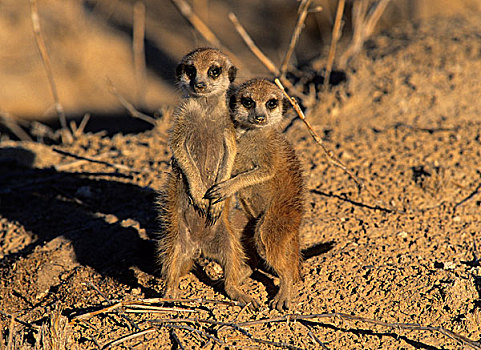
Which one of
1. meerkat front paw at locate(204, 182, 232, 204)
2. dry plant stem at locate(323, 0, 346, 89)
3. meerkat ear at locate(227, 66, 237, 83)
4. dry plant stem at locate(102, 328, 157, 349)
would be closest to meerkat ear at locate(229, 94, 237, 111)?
meerkat ear at locate(227, 66, 237, 83)

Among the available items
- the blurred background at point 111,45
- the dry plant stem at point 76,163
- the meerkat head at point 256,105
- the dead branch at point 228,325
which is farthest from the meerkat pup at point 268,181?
the blurred background at point 111,45

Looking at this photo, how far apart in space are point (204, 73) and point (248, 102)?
12.5 inches

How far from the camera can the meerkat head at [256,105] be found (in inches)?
136

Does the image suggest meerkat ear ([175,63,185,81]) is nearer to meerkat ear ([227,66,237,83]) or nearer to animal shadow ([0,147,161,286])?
meerkat ear ([227,66,237,83])

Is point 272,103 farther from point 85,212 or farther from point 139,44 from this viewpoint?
point 139,44

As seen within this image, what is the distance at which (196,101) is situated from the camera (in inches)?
139

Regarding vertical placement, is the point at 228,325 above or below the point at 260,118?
below

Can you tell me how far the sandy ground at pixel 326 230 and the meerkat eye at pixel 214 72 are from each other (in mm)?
1065

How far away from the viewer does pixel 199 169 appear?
3.57m

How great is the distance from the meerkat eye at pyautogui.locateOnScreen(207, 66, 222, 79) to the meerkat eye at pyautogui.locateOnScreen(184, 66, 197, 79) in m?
0.09

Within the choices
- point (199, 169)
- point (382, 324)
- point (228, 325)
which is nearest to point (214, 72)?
point (199, 169)

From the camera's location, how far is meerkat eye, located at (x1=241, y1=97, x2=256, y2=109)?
3.49 meters

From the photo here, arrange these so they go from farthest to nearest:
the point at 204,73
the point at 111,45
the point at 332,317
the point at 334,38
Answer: the point at 111,45, the point at 334,38, the point at 204,73, the point at 332,317

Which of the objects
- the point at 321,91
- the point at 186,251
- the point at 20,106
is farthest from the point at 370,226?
the point at 20,106
